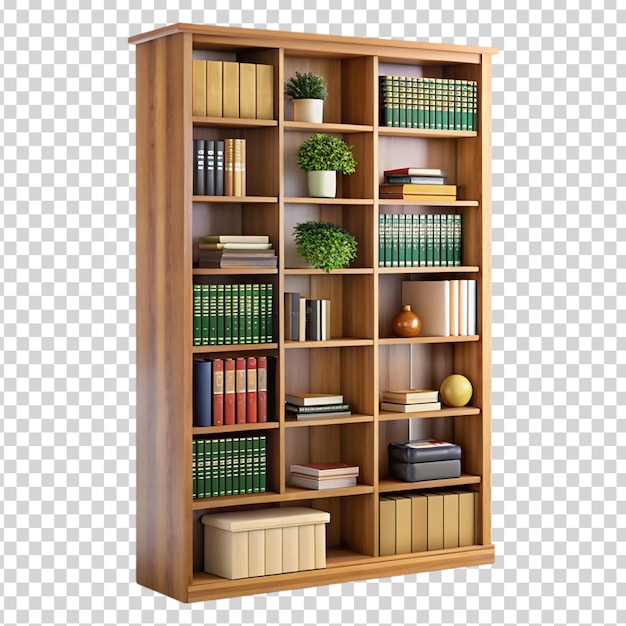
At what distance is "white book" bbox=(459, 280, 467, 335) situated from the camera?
7.32 meters

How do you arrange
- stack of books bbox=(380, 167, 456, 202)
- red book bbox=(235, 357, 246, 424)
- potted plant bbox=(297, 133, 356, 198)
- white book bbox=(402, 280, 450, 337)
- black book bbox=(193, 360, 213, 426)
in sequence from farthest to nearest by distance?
white book bbox=(402, 280, 450, 337) < stack of books bbox=(380, 167, 456, 202) < potted plant bbox=(297, 133, 356, 198) < red book bbox=(235, 357, 246, 424) < black book bbox=(193, 360, 213, 426)

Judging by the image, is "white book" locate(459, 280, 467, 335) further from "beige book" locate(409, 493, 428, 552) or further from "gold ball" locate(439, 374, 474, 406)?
"beige book" locate(409, 493, 428, 552)

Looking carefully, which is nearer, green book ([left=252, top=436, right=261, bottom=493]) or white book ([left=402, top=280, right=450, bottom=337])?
green book ([left=252, top=436, right=261, bottom=493])

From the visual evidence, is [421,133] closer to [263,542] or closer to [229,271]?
[229,271]

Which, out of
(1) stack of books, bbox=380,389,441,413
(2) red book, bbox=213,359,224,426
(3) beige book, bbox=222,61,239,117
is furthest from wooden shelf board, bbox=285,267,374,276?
(3) beige book, bbox=222,61,239,117

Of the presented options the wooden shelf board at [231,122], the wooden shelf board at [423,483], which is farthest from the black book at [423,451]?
the wooden shelf board at [231,122]

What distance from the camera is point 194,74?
21.4 feet

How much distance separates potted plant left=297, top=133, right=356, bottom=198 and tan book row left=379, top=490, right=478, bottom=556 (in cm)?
161

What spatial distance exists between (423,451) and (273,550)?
1005 mm

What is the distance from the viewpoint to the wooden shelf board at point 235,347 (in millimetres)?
6516

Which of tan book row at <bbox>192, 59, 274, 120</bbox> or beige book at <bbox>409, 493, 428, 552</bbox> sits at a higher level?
tan book row at <bbox>192, 59, 274, 120</bbox>

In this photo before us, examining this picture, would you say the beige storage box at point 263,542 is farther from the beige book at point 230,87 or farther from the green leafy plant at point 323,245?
the beige book at point 230,87

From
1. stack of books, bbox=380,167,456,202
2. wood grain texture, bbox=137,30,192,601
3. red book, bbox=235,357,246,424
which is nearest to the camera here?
wood grain texture, bbox=137,30,192,601

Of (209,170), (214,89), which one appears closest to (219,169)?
(209,170)
